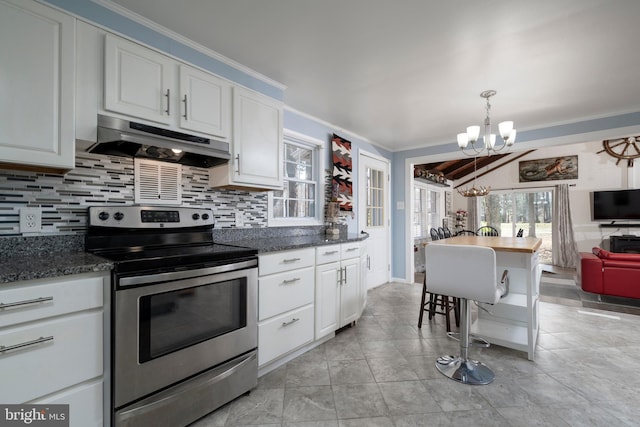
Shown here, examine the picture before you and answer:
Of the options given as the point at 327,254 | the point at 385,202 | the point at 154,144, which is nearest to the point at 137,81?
the point at 154,144

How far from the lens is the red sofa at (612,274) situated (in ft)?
11.6

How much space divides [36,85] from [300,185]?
2.28 meters

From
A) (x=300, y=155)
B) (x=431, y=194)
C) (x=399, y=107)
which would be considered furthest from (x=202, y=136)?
(x=431, y=194)

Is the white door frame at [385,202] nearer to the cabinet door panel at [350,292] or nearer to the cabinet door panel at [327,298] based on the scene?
the cabinet door panel at [350,292]

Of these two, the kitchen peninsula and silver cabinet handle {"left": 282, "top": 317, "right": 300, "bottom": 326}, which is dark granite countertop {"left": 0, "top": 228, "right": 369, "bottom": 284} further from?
the kitchen peninsula

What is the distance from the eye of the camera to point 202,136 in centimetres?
190

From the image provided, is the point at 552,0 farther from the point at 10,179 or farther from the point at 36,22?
the point at 10,179

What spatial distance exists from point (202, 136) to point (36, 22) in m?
0.87

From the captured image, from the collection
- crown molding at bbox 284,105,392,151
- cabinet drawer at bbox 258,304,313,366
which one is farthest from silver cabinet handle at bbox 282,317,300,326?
crown molding at bbox 284,105,392,151

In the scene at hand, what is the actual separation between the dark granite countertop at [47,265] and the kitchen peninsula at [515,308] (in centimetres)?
228

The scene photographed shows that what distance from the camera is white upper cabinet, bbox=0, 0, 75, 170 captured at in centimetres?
123

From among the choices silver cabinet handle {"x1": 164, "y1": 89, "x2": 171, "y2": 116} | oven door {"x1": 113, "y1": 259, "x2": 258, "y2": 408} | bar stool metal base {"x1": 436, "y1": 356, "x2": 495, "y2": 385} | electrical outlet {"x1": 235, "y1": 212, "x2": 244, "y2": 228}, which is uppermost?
silver cabinet handle {"x1": 164, "y1": 89, "x2": 171, "y2": 116}

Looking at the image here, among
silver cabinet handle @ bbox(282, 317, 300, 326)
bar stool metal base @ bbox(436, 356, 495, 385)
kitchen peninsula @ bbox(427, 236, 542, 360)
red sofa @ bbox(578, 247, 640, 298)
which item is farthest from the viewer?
red sofa @ bbox(578, 247, 640, 298)

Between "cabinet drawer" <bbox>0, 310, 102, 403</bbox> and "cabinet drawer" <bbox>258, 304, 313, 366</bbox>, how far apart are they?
91 cm
